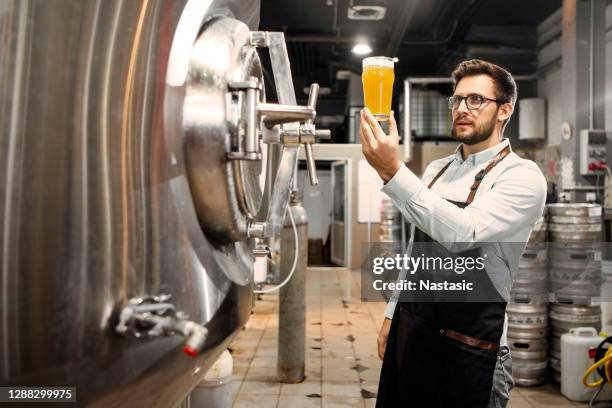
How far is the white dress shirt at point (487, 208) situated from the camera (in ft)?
4.42

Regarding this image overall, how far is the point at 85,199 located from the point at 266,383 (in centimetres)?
314

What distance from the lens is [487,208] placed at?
1431 millimetres

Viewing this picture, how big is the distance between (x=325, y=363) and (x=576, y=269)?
75.8 inches

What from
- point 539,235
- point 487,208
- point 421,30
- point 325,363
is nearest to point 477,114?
point 487,208

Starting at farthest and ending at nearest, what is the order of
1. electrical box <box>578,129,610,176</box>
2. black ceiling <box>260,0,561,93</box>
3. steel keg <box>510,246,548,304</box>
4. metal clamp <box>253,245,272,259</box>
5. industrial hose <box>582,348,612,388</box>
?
black ceiling <box>260,0,561,93</box>, electrical box <box>578,129,610,176</box>, steel keg <box>510,246,548,304</box>, industrial hose <box>582,348,612,388</box>, metal clamp <box>253,245,272,259</box>

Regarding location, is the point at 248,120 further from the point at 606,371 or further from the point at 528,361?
the point at 528,361

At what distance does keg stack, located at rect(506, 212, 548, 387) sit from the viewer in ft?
11.5

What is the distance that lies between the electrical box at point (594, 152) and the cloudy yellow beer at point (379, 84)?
155 inches

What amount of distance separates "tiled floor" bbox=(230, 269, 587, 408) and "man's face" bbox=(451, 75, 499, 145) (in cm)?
207

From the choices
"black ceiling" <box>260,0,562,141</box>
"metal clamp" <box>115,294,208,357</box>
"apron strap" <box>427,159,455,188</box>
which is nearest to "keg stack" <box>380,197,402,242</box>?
"black ceiling" <box>260,0,562,141</box>

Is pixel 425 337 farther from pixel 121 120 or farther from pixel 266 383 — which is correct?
pixel 266 383

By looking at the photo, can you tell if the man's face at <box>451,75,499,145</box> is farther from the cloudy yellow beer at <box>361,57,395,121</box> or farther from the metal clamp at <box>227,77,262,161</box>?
the metal clamp at <box>227,77,262,161</box>

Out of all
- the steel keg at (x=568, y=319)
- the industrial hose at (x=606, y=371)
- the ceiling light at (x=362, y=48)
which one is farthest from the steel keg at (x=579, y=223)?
the ceiling light at (x=362, y=48)

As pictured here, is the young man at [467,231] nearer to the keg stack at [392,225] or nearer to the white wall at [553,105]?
the keg stack at [392,225]
